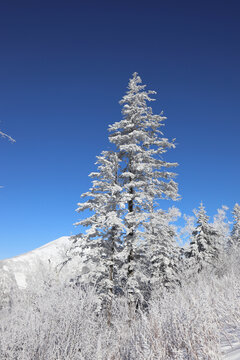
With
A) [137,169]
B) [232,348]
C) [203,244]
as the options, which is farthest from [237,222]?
[232,348]

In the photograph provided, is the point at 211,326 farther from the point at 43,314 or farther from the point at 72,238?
the point at 72,238

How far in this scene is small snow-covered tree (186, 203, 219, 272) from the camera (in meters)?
25.0

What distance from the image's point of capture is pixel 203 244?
25.6 metres

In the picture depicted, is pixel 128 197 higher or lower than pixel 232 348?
higher

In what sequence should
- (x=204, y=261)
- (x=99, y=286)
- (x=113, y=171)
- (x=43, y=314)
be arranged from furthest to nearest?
(x=204, y=261), (x=113, y=171), (x=99, y=286), (x=43, y=314)

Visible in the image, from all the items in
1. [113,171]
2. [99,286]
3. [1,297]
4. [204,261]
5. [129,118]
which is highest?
[129,118]

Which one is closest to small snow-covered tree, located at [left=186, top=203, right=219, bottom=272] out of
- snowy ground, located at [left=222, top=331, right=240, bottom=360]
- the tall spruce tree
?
the tall spruce tree

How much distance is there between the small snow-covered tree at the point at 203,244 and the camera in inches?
982

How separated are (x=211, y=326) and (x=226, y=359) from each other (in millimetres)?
720

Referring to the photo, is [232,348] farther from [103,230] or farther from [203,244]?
[203,244]

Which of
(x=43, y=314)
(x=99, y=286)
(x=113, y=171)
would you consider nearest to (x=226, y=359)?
(x=43, y=314)

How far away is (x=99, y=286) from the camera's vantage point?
36.6ft

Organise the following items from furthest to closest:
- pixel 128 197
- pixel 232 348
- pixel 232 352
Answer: pixel 128 197
pixel 232 348
pixel 232 352

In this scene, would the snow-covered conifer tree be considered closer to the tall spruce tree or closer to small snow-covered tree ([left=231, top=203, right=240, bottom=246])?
the tall spruce tree
